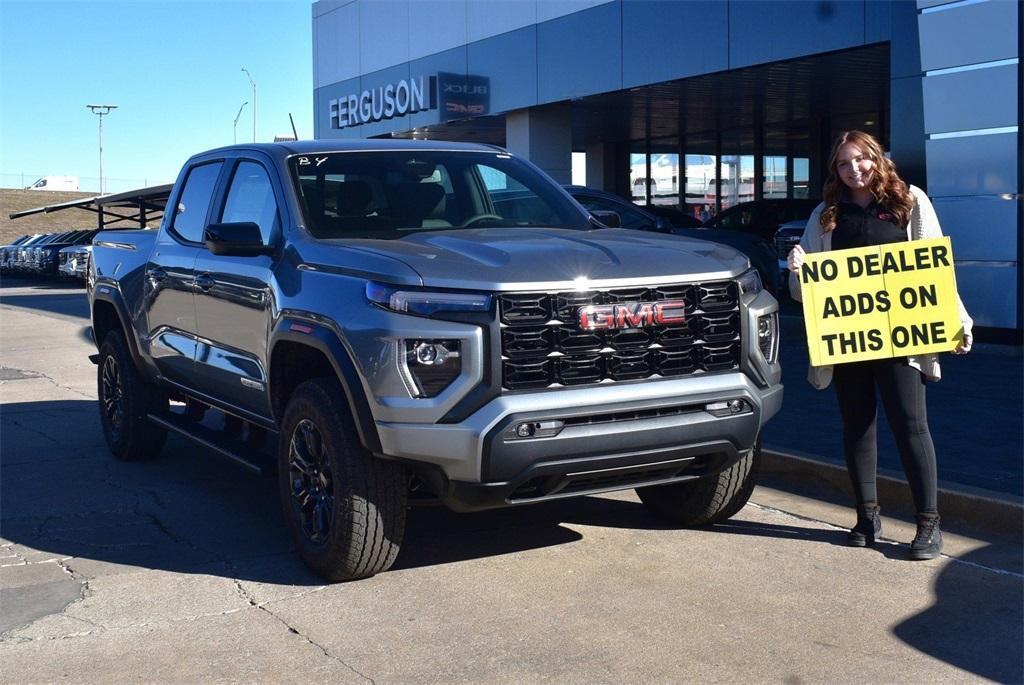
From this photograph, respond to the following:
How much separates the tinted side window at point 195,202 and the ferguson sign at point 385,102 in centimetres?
2179

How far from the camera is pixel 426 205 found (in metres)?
6.13

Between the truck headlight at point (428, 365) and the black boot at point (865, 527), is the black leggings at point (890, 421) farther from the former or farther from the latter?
the truck headlight at point (428, 365)

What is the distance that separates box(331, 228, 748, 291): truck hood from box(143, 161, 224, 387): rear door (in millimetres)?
1851

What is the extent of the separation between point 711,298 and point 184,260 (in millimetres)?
3292

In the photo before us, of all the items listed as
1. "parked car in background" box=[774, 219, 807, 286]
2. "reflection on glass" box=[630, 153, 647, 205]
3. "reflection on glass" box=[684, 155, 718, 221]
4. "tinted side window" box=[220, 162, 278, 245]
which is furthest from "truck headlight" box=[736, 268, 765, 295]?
"reflection on glass" box=[630, 153, 647, 205]

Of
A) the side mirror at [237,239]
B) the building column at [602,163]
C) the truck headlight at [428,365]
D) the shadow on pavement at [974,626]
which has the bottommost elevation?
the shadow on pavement at [974,626]

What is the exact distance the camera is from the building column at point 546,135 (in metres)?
27.1

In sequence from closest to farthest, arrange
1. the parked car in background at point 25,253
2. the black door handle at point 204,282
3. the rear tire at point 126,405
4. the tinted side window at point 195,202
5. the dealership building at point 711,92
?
the black door handle at point 204,282 → the tinted side window at point 195,202 → the rear tire at point 126,405 → the dealership building at point 711,92 → the parked car in background at point 25,253

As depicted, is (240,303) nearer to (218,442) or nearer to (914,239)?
(218,442)

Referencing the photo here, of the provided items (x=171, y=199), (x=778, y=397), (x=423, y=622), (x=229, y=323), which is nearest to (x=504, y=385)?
(x=423, y=622)

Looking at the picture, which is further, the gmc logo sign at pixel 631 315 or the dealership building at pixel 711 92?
the dealership building at pixel 711 92

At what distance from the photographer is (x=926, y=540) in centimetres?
548

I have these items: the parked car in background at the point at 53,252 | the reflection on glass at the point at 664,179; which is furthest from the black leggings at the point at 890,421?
the parked car in background at the point at 53,252

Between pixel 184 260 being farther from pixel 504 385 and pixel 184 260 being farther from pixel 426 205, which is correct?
pixel 504 385
